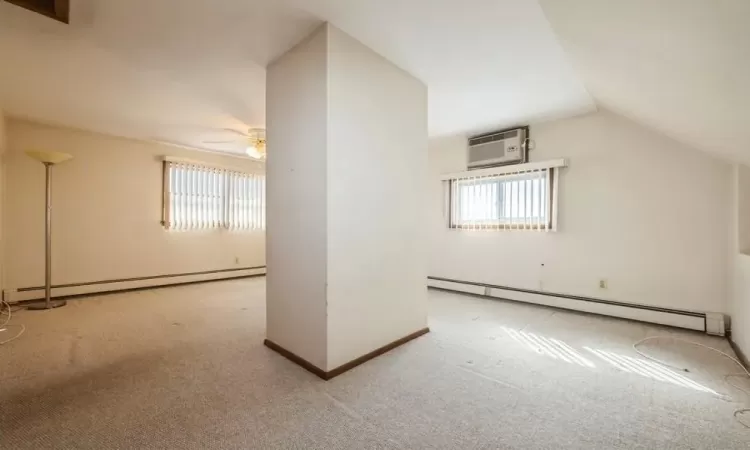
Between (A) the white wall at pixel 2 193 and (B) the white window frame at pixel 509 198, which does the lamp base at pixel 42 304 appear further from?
(B) the white window frame at pixel 509 198

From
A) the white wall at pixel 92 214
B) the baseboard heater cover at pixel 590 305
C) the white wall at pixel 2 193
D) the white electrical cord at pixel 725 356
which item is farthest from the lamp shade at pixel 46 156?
the white electrical cord at pixel 725 356

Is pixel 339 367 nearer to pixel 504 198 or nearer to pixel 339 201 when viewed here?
pixel 339 201

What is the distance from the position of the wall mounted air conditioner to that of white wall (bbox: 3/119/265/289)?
428cm

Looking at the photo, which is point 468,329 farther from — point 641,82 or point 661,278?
point 641,82

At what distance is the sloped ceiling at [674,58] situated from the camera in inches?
44.1

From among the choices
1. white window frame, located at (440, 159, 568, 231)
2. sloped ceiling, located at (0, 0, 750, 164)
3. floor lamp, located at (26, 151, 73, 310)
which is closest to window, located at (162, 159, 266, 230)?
floor lamp, located at (26, 151, 73, 310)

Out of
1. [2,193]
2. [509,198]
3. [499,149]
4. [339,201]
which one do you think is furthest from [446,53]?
[2,193]

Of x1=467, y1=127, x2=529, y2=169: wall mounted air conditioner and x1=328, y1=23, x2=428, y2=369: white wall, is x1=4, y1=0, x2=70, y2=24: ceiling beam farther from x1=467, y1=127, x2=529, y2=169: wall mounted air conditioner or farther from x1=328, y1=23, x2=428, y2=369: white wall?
x1=467, y1=127, x2=529, y2=169: wall mounted air conditioner

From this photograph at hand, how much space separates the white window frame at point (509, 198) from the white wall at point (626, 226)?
0.10 meters

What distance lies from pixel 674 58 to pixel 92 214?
19.0 feet

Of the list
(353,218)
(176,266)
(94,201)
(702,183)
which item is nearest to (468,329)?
(353,218)

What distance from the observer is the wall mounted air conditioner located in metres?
3.62

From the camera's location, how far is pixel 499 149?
3.77m

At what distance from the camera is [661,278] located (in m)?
2.86
